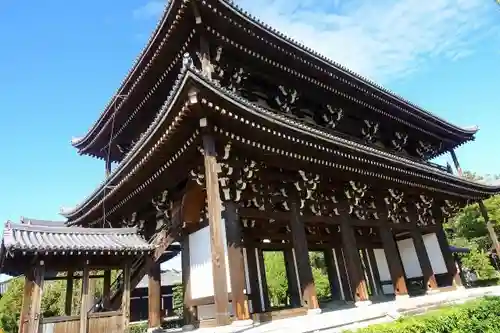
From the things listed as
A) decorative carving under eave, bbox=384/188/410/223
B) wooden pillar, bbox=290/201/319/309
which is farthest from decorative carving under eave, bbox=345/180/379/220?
wooden pillar, bbox=290/201/319/309

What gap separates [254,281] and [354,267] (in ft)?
12.1

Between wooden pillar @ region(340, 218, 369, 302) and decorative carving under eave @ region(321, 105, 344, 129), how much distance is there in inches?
173

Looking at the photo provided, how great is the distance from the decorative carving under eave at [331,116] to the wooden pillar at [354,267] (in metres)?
4.39

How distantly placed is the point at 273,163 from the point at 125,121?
8.05 m

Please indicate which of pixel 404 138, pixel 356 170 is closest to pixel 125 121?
pixel 356 170

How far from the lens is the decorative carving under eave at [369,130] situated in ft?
48.7

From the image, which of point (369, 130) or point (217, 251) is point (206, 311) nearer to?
point (217, 251)

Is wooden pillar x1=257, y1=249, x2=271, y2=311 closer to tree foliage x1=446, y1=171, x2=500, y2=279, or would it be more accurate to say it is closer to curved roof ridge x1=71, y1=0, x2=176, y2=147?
curved roof ridge x1=71, y1=0, x2=176, y2=147

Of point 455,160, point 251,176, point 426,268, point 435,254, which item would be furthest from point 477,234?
point 251,176

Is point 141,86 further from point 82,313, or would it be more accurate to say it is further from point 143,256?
point 82,313

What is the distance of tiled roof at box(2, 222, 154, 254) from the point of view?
8359mm

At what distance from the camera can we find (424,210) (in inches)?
571

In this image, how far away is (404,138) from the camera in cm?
1641

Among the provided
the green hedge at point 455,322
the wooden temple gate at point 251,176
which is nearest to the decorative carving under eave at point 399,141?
the wooden temple gate at point 251,176
